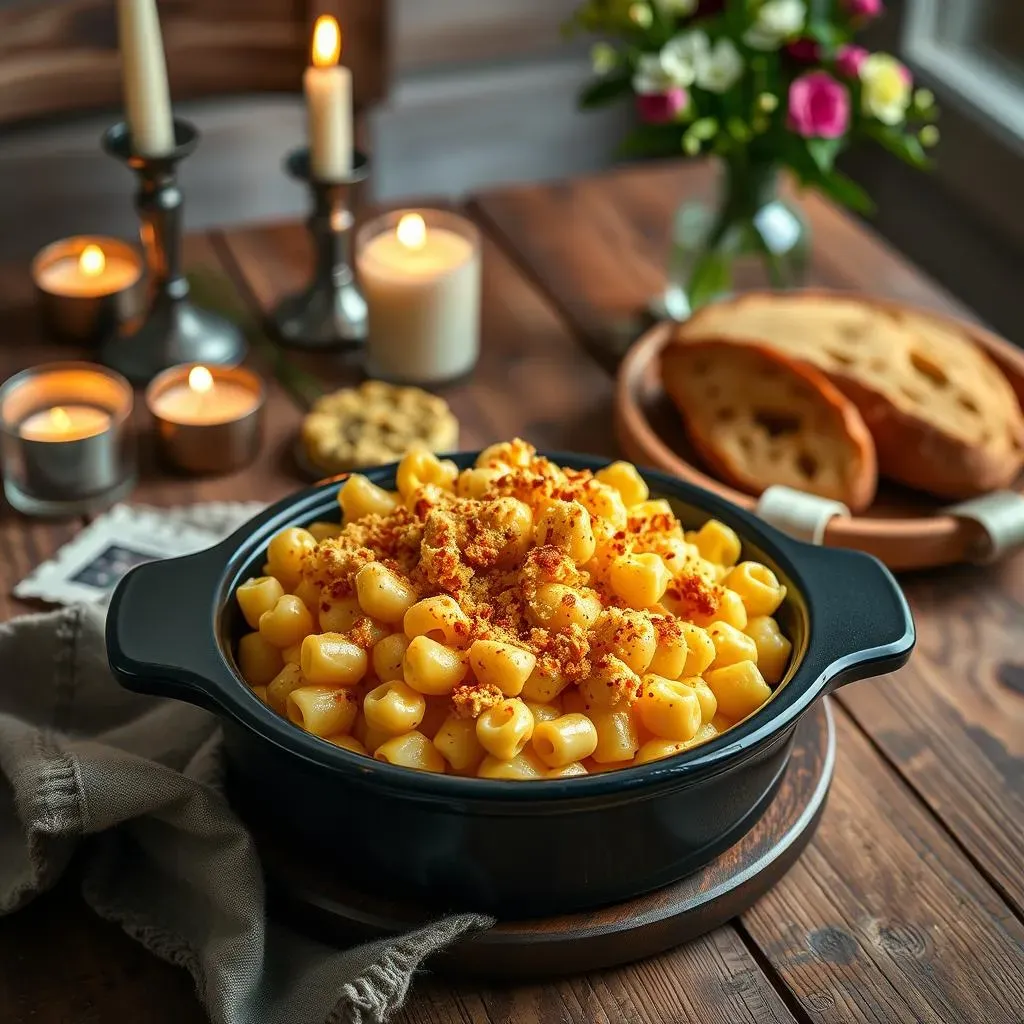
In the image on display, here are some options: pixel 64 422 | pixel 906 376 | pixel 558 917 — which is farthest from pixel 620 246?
pixel 558 917

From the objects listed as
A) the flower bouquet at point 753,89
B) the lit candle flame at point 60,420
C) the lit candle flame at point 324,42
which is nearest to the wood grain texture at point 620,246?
the flower bouquet at point 753,89

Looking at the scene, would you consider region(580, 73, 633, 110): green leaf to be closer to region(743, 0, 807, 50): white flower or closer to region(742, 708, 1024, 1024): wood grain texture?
region(743, 0, 807, 50): white flower

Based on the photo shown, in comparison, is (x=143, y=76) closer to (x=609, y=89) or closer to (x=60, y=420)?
(x=60, y=420)

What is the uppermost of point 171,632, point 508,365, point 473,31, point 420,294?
→ point 171,632

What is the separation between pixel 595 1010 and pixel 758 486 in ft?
1.86

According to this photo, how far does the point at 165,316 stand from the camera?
1.47 m

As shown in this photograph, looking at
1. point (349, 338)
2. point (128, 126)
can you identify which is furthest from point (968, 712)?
point (128, 126)

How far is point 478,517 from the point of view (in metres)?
0.92

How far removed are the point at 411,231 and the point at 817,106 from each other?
0.45 metres

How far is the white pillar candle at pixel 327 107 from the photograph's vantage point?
144 cm

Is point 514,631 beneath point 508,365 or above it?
above

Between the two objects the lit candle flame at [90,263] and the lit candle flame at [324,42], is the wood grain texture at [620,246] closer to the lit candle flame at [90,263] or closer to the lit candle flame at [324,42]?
the lit candle flame at [324,42]

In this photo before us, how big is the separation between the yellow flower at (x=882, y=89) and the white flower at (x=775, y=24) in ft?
0.30

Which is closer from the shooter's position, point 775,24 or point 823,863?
point 823,863
